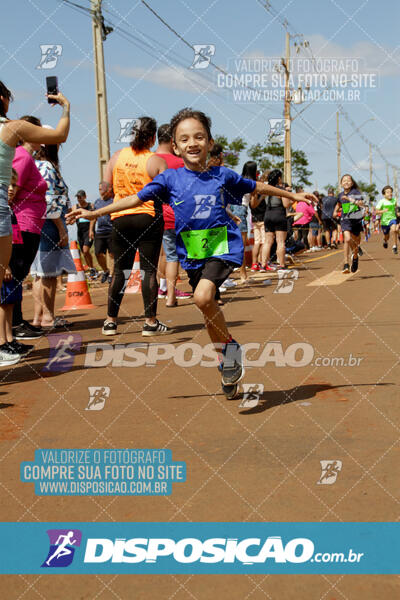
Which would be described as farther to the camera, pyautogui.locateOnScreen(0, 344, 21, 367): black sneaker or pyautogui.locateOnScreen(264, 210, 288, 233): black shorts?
pyautogui.locateOnScreen(264, 210, 288, 233): black shorts

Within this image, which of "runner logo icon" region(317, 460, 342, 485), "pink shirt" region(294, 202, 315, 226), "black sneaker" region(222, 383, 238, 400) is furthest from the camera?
"pink shirt" region(294, 202, 315, 226)

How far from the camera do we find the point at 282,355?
19.3 ft

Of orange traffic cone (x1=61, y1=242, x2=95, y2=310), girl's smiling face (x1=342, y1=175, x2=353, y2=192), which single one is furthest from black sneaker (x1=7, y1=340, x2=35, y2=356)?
girl's smiling face (x1=342, y1=175, x2=353, y2=192)

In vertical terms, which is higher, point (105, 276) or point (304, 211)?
point (304, 211)

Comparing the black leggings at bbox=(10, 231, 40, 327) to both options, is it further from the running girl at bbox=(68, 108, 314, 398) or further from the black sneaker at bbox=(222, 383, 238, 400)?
the black sneaker at bbox=(222, 383, 238, 400)

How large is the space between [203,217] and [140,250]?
8.02 ft

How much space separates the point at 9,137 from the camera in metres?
4.62

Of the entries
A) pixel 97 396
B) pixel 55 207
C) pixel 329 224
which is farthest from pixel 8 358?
pixel 329 224

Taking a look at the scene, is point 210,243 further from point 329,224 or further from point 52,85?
point 329,224

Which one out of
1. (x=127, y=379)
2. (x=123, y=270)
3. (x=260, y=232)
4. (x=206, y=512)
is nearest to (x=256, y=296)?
(x=123, y=270)

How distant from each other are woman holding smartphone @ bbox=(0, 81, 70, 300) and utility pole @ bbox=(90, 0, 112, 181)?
1171 cm

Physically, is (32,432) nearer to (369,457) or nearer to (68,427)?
(68,427)

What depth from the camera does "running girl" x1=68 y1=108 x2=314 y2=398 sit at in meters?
4.68

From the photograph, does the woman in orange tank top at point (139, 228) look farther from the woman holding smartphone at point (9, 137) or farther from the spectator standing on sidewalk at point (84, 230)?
the spectator standing on sidewalk at point (84, 230)
